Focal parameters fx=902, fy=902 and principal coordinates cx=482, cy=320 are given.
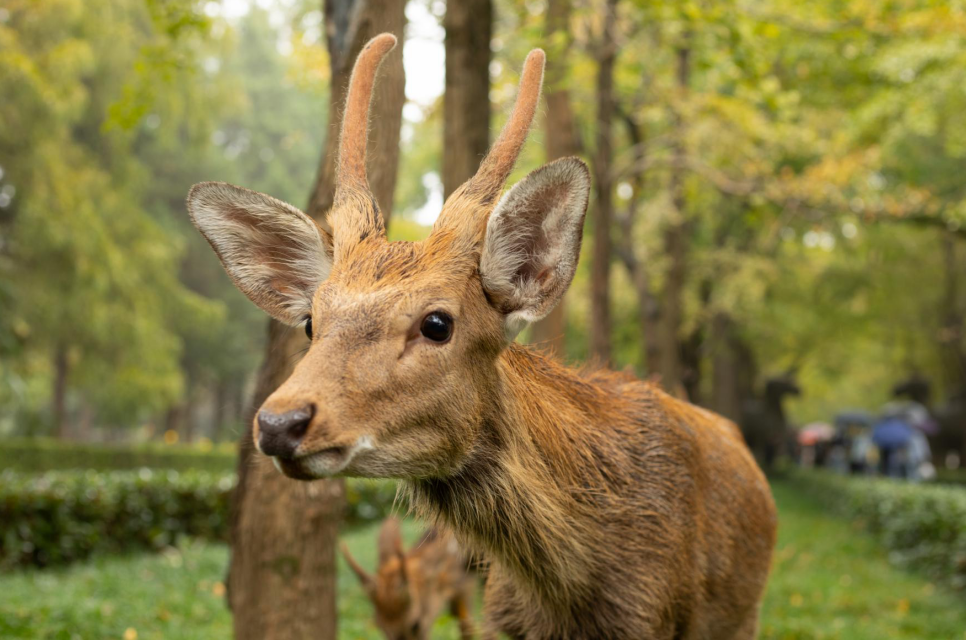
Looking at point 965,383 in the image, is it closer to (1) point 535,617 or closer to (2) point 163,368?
(2) point 163,368

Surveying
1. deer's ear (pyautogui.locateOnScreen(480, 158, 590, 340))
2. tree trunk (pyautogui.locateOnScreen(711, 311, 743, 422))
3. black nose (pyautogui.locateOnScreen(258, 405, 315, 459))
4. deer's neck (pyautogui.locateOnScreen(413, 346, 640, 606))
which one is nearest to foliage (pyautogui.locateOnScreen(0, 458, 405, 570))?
deer's neck (pyautogui.locateOnScreen(413, 346, 640, 606))

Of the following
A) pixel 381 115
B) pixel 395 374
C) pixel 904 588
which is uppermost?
pixel 381 115

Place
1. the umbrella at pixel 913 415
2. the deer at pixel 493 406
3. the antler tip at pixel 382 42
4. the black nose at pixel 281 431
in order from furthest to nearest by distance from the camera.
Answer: the umbrella at pixel 913 415 → the antler tip at pixel 382 42 → the deer at pixel 493 406 → the black nose at pixel 281 431

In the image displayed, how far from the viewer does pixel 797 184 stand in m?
14.6

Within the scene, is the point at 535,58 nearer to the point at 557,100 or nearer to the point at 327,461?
the point at 327,461

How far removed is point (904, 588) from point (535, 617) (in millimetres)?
9177

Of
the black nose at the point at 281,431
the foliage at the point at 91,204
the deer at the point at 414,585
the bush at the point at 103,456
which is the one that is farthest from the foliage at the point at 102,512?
the bush at the point at 103,456

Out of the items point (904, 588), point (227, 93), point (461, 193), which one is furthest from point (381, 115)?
point (227, 93)

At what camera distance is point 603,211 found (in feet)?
43.0

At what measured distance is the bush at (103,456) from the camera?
20.2 meters

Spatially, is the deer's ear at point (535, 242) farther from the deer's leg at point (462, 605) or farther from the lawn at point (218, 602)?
the deer's leg at point (462, 605)

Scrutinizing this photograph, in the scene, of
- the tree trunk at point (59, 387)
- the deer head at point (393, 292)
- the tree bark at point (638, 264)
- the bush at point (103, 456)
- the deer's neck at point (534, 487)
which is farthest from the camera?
the tree trunk at point (59, 387)

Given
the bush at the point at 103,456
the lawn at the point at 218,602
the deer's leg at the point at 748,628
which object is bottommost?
the bush at the point at 103,456

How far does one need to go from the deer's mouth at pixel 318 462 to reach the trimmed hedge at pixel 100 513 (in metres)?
7.12
